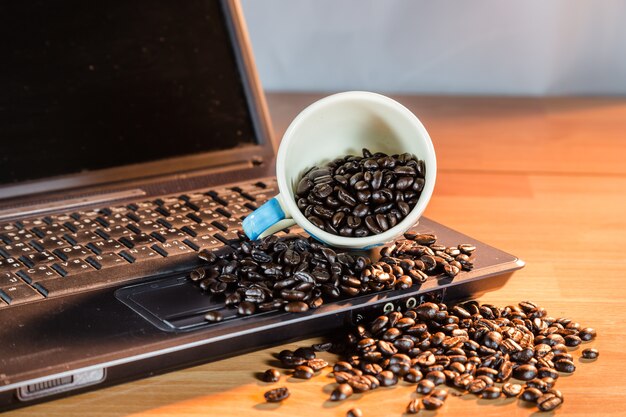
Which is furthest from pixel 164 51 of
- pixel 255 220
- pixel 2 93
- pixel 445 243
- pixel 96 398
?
pixel 96 398

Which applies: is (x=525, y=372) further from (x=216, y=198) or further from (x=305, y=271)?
(x=216, y=198)

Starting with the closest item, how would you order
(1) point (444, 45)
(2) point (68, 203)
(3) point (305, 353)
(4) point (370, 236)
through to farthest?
(3) point (305, 353) → (4) point (370, 236) → (2) point (68, 203) → (1) point (444, 45)

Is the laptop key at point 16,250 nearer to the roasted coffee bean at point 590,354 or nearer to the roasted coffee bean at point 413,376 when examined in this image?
the roasted coffee bean at point 413,376

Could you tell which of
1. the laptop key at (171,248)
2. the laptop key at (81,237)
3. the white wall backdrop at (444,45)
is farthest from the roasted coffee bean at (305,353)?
the white wall backdrop at (444,45)

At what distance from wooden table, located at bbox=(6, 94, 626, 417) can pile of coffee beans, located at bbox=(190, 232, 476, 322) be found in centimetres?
6

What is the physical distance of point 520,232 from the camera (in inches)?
47.3

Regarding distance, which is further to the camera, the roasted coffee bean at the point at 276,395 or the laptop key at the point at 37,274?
the laptop key at the point at 37,274

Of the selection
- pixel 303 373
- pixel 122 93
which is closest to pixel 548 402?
pixel 303 373

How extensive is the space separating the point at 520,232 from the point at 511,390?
0.47 m

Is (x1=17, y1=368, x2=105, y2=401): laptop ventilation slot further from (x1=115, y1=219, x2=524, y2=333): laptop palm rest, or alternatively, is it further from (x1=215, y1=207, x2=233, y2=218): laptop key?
(x1=215, y1=207, x2=233, y2=218): laptop key

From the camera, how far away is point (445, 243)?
3.25 ft

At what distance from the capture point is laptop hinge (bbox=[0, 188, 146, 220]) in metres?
1.10

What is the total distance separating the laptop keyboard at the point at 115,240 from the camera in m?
0.88

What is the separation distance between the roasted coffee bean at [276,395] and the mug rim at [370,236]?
222 millimetres
